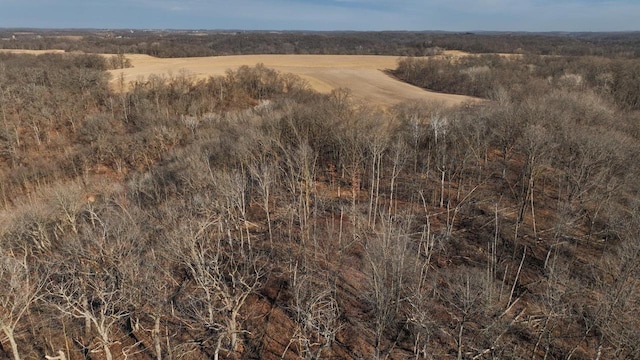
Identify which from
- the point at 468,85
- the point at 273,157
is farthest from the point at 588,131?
the point at 468,85

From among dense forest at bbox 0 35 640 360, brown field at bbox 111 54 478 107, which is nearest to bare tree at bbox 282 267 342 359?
dense forest at bbox 0 35 640 360

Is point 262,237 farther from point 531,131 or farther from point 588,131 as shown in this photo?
point 588,131

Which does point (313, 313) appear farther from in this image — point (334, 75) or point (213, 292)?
point (334, 75)

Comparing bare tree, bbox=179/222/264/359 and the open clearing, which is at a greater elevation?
the open clearing

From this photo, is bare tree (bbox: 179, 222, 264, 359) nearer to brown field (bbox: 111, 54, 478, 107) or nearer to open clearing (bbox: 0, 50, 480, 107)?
open clearing (bbox: 0, 50, 480, 107)

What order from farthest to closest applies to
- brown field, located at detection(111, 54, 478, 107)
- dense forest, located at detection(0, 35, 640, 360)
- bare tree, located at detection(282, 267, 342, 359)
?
brown field, located at detection(111, 54, 478, 107) < dense forest, located at detection(0, 35, 640, 360) < bare tree, located at detection(282, 267, 342, 359)

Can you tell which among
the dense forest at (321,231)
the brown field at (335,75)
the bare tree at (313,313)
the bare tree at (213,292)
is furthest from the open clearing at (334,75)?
the bare tree at (213,292)

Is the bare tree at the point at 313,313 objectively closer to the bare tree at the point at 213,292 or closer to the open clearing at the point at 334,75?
the bare tree at the point at 213,292

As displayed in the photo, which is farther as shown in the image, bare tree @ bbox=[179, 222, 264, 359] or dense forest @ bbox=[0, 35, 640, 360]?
dense forest @ bbox=[0, 35, 640, 360]

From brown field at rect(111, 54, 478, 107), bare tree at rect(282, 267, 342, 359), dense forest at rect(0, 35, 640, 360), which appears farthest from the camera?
brown field at rect(111, 54, 478, 107)

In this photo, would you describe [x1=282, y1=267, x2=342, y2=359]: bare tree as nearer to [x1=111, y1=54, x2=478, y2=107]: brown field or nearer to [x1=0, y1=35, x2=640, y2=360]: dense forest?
[x1=0, y1=35, x2=640, y2=360]: dense forest
